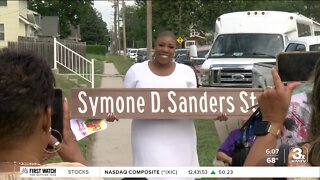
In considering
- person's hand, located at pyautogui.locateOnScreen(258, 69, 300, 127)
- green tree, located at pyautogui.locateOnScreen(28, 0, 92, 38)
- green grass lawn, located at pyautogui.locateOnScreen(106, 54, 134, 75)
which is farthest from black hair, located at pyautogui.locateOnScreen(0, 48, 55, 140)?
green tree, located at pyautogui.locateOnScreen(28, 0, 92, 38)

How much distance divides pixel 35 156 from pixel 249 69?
12401 millimetres

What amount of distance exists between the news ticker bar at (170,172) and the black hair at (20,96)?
13cm

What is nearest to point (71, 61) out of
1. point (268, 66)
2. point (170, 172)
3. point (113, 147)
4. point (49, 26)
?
point (113, 147)

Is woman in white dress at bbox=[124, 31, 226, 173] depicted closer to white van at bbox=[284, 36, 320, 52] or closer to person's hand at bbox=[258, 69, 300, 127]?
person's hand at bbox=[258, 69, 300, 127]

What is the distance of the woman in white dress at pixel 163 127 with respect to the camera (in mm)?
4223

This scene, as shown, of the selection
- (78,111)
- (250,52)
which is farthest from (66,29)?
(78,111)

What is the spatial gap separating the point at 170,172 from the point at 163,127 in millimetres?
2415

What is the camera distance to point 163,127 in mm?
4320

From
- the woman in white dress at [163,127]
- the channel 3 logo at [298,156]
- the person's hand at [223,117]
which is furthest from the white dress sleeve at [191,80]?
the channel 3 logo at [298,156]

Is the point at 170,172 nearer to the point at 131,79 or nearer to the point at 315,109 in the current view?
the point at 315,109

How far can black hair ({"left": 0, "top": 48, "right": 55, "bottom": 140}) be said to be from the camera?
1726 mm

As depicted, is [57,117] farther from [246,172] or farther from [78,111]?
[78,111]

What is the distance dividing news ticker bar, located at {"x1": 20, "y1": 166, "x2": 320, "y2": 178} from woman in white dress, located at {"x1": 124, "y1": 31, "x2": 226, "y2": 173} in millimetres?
2294

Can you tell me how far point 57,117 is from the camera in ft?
7.93
